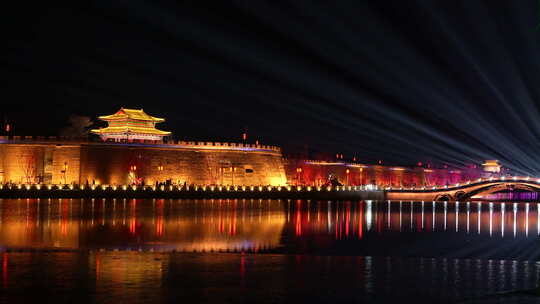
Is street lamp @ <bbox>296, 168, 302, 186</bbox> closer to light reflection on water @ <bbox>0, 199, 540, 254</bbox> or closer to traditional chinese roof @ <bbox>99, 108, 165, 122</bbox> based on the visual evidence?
traditional chinese roof @ <bbox>99, 108, 165, 122</bbox>

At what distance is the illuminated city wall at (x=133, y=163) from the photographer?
197 feet

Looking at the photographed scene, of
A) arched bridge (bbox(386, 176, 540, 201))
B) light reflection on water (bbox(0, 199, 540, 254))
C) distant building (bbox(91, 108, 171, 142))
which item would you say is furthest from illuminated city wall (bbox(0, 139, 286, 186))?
light reflection on water (bbox(0, 199, 540, 254))

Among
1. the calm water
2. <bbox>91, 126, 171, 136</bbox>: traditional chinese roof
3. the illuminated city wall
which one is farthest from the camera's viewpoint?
<bbox>91, 126, 171, 136</bbox>: traditional chinese roof

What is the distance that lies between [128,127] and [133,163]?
9791 millimetres

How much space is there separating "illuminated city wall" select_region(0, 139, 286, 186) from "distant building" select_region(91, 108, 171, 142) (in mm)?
8078

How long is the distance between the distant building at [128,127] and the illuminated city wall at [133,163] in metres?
8.08

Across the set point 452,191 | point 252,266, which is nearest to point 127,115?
point 452,191

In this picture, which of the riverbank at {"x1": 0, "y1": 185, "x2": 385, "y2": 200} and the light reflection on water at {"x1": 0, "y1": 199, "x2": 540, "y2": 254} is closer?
the light reflection on water at {"x1": 0, "y1": 199, "x2": 540, "y2": 254}

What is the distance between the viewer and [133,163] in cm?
6391

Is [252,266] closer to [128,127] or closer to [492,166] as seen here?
[128,127]

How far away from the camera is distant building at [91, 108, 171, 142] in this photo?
7238cm

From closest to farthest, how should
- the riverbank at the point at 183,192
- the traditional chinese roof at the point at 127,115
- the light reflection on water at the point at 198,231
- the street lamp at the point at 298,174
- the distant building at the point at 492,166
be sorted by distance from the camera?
1. the light reflection on water at the point at 198,231
2. the riverbank at the point at 183,192
3. the traditional chinese roof at the point at 127,115
4. the street lamp at the point at 298,174
5. the distant building at the point at 492,166

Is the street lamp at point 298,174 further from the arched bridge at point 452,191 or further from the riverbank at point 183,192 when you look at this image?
the arched bridge at point 452,191

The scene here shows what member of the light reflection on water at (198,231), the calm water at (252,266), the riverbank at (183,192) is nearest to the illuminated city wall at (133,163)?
the riverbank at (183,192)
